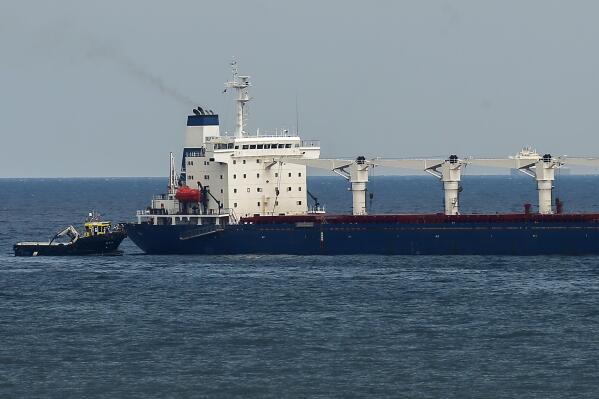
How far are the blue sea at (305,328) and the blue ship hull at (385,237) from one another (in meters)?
1.42

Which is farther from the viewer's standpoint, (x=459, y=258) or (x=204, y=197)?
(x=204, y=197)

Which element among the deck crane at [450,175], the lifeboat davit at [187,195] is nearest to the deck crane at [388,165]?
the deck crane at [450,175]

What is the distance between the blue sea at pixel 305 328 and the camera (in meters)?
39.1

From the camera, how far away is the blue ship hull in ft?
230

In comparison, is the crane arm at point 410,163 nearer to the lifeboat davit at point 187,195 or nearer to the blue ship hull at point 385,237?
the blue ship hull at point 385,237

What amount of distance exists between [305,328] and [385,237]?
82.6 ft

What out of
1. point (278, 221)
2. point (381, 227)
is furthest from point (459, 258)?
point (278, 221)

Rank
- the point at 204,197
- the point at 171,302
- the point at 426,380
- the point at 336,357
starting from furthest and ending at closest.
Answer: the point at 204,197 → the point at 171,302 → the point at 336,357 → the point at 426,380

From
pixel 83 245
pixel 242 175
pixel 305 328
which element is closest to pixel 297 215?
pixel 242 175

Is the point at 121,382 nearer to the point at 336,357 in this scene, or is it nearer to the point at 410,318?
the point at 336,357

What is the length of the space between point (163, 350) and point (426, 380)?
10489 mm

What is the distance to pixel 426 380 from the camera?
39.3 meters

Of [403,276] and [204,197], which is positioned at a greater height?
[204,197]

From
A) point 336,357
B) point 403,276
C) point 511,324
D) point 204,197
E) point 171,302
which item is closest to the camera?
point 336,357
